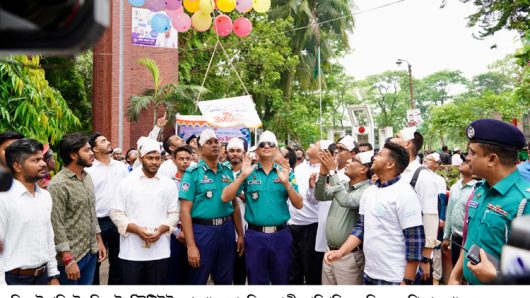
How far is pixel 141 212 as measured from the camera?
16.7 ft

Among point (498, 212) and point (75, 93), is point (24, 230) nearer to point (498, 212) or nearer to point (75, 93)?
point (498, 212)

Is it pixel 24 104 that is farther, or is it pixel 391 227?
A: pixel 24 104

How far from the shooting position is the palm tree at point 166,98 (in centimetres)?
1791

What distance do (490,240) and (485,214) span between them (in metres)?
0.16

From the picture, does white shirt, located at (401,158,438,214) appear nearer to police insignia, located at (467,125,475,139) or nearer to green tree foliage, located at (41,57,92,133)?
police insignia, located at (467,125,475,139)

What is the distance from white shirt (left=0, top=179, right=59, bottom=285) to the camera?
12.7 ft

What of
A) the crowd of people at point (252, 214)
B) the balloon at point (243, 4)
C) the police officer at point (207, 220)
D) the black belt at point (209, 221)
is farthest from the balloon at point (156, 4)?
the black belt at point (209, 221)

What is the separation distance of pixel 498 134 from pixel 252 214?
2.97m

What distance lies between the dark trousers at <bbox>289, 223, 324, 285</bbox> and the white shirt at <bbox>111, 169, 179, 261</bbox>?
1834 mm

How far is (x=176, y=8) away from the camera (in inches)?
333

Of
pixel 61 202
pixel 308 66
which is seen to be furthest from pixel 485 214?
pixel 308 66

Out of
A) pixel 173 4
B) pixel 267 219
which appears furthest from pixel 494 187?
pixel 173 4

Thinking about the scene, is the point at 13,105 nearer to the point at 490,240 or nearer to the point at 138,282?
the point at 138,282

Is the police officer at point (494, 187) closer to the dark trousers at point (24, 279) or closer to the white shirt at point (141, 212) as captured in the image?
the white shirt at point (141, 212)
